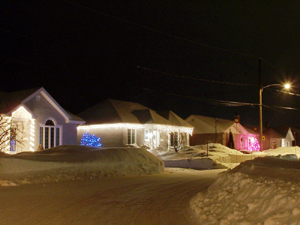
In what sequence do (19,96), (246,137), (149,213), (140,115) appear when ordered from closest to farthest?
(149,213) → (19,96) → (140,115) → (246,137)

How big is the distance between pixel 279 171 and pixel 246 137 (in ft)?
174

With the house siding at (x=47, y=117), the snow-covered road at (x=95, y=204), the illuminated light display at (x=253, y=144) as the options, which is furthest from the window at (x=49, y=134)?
the illuminated light display at (x=253, y=144)

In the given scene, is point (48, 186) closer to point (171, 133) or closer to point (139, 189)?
point (139, 189)

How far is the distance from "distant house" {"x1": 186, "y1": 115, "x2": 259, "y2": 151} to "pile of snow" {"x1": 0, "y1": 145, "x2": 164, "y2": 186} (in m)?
29.4

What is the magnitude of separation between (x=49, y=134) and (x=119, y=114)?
1118cm

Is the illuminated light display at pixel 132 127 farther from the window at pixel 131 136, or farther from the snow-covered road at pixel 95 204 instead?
the snow-covered road at pixel 95 204

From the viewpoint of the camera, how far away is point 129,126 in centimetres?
3641

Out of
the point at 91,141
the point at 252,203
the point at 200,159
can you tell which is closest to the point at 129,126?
the point at 91,141

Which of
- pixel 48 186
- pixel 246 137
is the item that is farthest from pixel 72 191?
pixel 246 137

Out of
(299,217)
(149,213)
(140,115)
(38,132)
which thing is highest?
(140,115)

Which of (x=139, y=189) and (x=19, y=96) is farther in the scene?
(x=19, y=96)

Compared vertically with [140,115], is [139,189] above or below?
below

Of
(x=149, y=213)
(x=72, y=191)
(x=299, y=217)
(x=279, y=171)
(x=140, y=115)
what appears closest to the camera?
(x=299, y=217)

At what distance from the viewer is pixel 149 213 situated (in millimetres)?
8602
